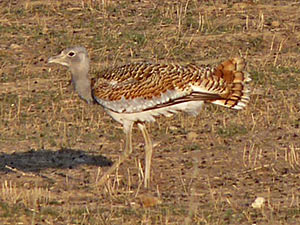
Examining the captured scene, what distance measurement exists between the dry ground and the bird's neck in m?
0.78

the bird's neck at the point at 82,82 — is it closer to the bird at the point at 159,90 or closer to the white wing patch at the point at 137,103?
the bird at the point at 159,90

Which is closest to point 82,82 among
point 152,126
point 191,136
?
point 191,136

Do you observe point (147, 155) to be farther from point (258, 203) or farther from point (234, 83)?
point (258, 203)

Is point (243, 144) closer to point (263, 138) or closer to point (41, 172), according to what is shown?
point (263, 138)

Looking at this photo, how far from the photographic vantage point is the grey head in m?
8.96

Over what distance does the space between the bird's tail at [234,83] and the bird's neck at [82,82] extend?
3.58 feet

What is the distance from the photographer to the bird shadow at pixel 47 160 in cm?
964

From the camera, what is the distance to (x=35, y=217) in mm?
8094

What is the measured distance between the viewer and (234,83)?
8828 millimetres

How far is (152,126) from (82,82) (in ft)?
6.43

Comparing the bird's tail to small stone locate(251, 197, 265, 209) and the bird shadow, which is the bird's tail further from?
A: the bird shadow

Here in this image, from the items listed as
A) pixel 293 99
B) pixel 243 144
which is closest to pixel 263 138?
pixel 243 144

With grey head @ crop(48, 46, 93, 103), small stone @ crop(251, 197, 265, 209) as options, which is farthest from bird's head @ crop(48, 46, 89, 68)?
small stone @ crop(251, 197, 265, 209)

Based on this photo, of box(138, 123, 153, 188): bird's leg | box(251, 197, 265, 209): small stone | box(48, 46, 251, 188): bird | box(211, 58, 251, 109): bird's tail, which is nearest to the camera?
box(251, 197, 265, 209): small stone
